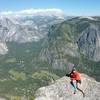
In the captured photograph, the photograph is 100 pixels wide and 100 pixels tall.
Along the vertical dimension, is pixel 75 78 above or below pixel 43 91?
above

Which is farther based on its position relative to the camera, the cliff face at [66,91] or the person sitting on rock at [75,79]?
the cliff face at [66,91]

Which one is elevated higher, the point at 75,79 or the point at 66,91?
the point at 75,79

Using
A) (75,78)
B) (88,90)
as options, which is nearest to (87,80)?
(88,90)

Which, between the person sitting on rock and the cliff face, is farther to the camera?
the cliff face

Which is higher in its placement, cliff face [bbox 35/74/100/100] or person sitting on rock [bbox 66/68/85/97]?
person sitting on rock [bbox 66/68/85/97]

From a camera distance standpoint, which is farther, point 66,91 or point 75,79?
point 66,91

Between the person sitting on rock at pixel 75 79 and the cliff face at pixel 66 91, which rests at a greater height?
the person sitting on rock at pixel 75 79

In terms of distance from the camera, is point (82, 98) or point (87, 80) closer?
point (82, 98)

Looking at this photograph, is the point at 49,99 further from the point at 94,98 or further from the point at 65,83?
the point at 94,98
